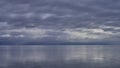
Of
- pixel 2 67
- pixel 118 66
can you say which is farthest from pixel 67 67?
pixel 2 67

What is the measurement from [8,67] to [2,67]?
126 cm

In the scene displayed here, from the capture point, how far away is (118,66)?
40031mm

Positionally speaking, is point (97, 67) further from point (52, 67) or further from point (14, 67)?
point (14, 67)

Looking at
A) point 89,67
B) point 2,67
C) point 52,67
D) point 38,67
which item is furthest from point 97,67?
point 2,67

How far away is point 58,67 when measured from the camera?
41.1m

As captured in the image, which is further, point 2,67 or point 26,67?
point 2,67

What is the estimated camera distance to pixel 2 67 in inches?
1703

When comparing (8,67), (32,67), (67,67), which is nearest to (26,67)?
(32,67)

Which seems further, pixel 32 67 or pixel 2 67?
pixel 2 67

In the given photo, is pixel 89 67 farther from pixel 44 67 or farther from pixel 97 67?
pixel 44 67

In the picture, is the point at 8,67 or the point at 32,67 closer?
the point at 32,67

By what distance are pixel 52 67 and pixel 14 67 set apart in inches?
304

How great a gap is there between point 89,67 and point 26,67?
12.1m

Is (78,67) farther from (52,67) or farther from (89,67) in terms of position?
(52,67)
